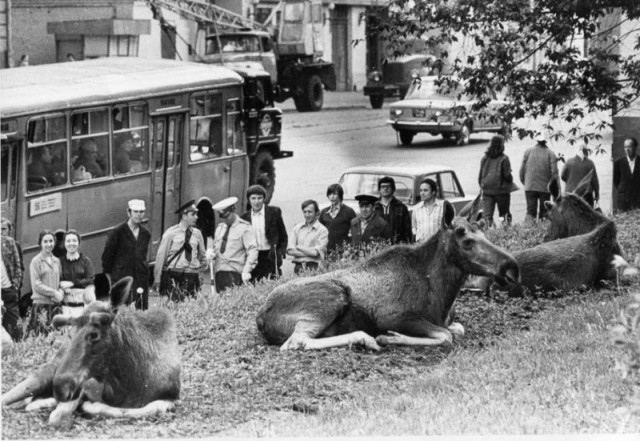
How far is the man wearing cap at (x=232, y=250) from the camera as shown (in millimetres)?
15578

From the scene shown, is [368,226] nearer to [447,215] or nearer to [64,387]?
[447,215]

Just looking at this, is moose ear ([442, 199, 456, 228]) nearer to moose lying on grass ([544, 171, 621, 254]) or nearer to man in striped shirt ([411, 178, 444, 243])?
moose lying on grass ([544, 171, 621, 254])

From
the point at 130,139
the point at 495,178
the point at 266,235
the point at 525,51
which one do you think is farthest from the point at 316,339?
the point at 495,178

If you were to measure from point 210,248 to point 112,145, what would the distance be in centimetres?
268

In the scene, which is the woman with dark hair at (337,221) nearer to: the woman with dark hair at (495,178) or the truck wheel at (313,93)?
the woman with dark hair at (495,178)

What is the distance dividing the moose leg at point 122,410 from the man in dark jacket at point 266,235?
6569 millimetres

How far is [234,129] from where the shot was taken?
22.2m

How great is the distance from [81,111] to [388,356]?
727 centimetres

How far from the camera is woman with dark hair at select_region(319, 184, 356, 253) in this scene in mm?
16781

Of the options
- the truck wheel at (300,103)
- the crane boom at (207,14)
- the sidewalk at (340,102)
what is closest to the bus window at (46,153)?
the crane boom at (207,14)

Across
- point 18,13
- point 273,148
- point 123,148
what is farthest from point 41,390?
point 18,13

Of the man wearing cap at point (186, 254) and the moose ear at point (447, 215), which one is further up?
the moose ear at point (447, 215)

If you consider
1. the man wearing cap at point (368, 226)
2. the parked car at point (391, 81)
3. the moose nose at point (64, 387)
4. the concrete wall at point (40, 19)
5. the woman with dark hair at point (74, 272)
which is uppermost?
the concrete wall at point (40, 19)

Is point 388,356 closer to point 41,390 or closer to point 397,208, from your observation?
point 41,390
